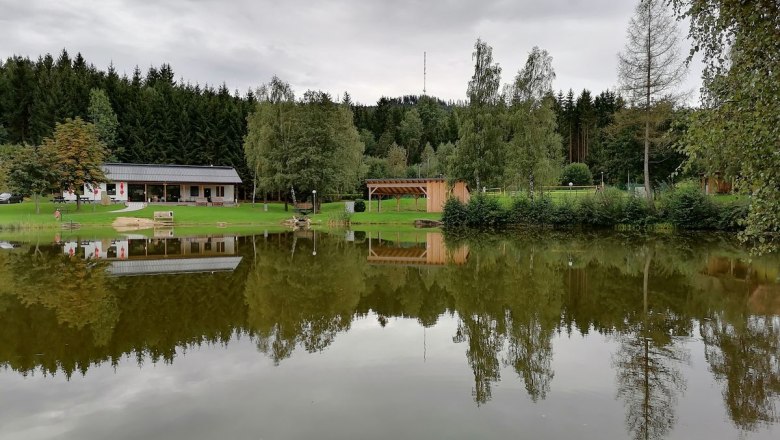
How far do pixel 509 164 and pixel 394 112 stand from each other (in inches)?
2370

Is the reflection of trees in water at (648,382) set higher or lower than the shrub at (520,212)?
lower

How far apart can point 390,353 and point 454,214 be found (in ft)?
103

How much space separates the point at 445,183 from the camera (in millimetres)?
43156

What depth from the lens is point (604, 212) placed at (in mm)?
36281

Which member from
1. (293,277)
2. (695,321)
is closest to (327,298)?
(293,277)

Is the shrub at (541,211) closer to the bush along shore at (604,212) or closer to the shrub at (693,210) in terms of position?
the bush along shore at (604,212)

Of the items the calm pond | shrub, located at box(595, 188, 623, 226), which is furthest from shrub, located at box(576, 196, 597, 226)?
the calm pond

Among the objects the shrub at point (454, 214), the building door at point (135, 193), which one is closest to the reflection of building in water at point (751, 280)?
the shrub at point (454, 214)

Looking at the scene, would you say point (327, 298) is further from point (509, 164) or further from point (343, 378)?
point (509, 164)

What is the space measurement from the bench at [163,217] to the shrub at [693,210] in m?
38.7

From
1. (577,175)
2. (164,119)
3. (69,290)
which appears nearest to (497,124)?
(577,175)

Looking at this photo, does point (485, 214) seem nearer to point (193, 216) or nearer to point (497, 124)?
point (497, 124)

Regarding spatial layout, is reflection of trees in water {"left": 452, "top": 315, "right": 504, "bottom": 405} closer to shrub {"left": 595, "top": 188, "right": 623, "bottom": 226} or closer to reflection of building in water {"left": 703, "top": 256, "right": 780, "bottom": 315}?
reflection of building in water {"left": 703, "top": 256, "right": 780, "bottom": 315}

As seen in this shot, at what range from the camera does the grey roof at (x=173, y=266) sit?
58.0 feet
